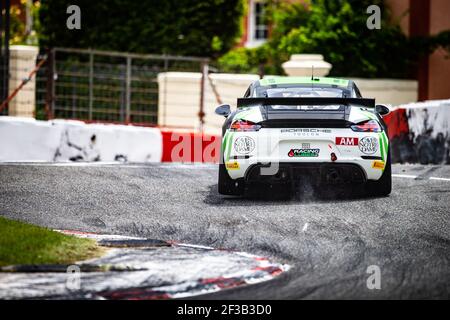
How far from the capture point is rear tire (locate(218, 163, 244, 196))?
11.5m

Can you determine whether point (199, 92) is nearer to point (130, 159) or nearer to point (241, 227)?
point (130, 159)

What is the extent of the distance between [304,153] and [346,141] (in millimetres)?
458

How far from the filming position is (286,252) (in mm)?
8609

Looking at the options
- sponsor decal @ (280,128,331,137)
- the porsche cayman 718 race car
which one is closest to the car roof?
the porsche cayman 718 race car

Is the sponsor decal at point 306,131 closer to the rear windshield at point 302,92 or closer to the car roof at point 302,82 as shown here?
the rear windshield at point 302,92

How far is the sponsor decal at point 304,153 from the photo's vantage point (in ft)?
36.6

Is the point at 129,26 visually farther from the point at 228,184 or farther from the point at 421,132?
the point at 228,184

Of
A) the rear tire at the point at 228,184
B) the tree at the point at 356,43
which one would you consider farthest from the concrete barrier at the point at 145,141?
the tree at the point at 356,43

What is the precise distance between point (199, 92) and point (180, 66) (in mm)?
2380

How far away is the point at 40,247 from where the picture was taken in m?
8.14

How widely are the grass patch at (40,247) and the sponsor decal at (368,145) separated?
3.62 m

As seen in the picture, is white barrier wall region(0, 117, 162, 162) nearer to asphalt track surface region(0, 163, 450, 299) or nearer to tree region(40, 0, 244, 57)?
asphalt track surface region(0, 163, 450, 299)

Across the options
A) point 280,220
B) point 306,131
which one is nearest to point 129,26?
point 306,131
